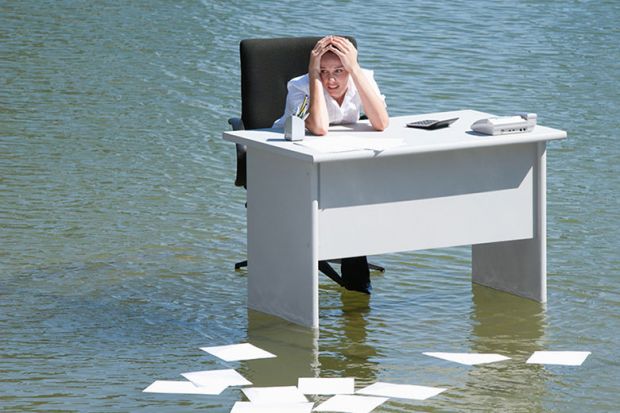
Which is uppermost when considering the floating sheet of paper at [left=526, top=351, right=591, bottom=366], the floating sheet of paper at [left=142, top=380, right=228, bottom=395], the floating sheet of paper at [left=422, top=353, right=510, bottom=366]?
the floating sheet of paper at [left=526, top=351, right=591, bottom=366]

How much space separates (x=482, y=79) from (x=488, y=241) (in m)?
5.12

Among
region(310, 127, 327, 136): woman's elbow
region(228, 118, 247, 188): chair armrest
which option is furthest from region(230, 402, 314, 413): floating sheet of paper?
region(228, 118, 247, 188): chair armrest

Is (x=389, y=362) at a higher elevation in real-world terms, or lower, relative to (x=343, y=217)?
lower

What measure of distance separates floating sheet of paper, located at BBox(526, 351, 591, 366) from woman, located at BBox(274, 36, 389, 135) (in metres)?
1.20

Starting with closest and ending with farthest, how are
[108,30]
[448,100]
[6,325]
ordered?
[6,325], [448,100], [108,30]

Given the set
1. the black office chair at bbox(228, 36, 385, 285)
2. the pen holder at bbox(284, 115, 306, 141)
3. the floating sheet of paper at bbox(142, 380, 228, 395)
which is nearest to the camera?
the floating sheet of paper at bbox(142, 380, 228, 395)

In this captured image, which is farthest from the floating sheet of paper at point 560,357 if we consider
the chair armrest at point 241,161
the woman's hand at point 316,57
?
the chair armrest at point 241,161

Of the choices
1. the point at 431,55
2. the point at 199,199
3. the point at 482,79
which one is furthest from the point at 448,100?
the point at 199,199

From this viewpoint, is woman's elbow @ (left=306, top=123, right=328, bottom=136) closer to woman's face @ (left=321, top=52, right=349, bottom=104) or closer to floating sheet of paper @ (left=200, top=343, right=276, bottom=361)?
woman's face @ (left=321, top=52, right=349, bottom=104)

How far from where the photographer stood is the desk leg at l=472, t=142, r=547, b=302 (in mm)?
6055

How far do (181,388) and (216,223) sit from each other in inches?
95.5

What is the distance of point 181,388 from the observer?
5043 mm

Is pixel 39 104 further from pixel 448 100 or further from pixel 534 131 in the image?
pixel 534 131

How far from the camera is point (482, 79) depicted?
36.0 feet
